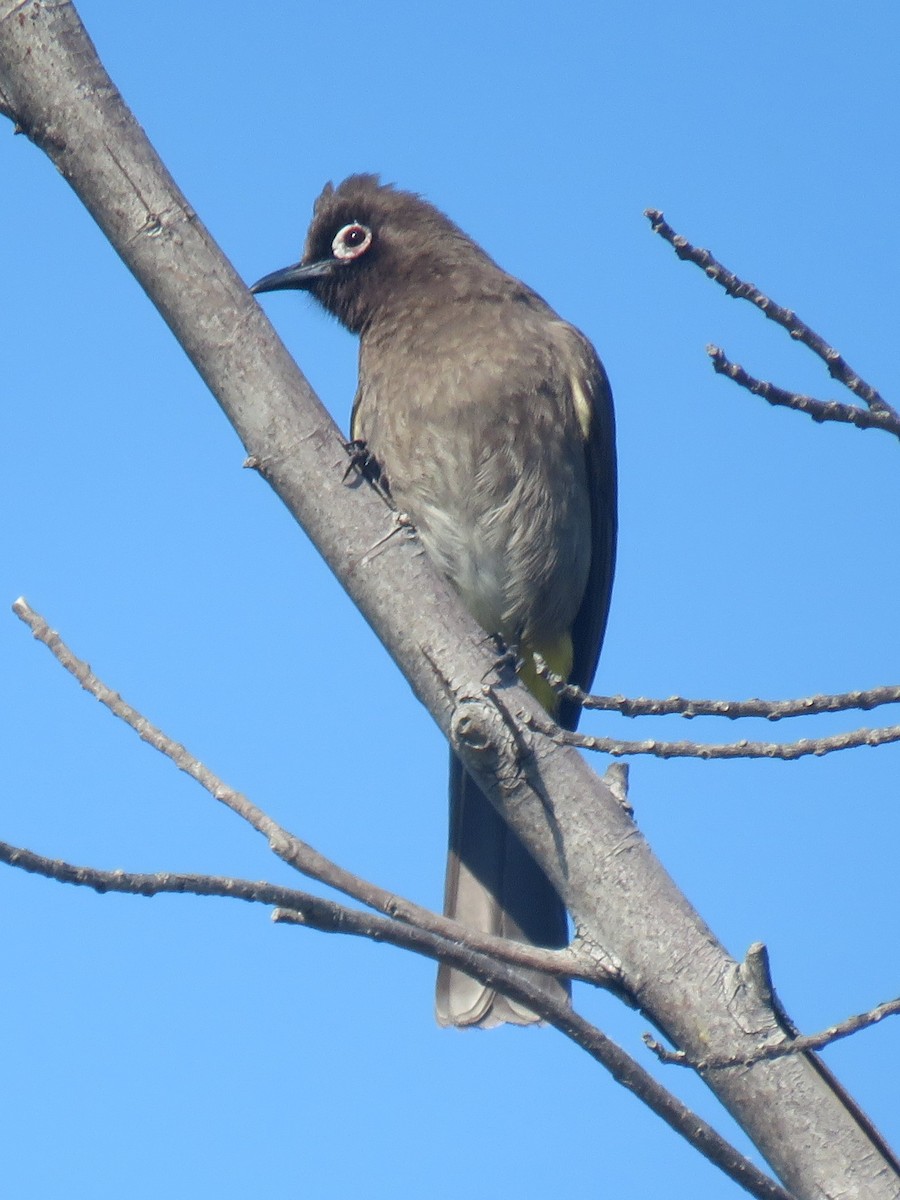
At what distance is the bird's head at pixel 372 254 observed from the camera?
18.9ft

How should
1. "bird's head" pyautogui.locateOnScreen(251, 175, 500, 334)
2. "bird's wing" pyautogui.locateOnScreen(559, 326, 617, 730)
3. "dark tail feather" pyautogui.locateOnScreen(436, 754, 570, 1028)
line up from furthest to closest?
1. "bird's head" pyautogui.locateOnScreen(251, 175, 500, 334)
2. "bird's wing" pyautogui.locateOnScreen(559, 326, 617, 730)
3. "dark tail feather" pyautogui.locateOnScreen(436, 754, 570, 1028)

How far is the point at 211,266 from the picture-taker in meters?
2.88

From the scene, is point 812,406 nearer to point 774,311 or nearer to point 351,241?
point 774,311

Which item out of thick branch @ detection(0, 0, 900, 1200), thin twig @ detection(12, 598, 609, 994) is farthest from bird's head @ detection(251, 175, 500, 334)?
thin twig @ detection(12, 598, 609, 994)

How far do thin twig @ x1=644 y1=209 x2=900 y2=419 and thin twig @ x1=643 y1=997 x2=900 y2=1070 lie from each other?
0.87m

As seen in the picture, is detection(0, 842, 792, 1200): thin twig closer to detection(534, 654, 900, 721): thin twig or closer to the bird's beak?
detection(534, 654, 900, 721): thin twig

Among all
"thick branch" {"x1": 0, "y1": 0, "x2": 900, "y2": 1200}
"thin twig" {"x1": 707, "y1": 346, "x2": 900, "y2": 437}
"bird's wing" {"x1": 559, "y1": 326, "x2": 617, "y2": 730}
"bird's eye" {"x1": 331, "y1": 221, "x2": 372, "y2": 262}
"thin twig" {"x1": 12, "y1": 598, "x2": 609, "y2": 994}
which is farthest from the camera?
"bird's eye" {"x1": 331, "y1": 221, "x2": 372, "y2": 262}

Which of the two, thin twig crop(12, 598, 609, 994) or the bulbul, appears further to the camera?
the bulbul

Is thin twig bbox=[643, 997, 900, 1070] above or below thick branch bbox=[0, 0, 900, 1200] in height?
below

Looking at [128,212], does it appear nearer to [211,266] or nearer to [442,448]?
[211,266]

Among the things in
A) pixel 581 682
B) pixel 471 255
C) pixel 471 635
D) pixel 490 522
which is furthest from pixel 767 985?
pixel 471 255

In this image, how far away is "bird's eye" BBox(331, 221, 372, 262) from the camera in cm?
606

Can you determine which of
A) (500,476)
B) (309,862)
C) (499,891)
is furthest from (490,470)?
(309,862)

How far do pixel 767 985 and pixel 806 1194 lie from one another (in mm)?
321
